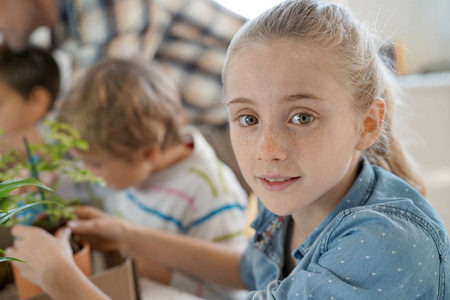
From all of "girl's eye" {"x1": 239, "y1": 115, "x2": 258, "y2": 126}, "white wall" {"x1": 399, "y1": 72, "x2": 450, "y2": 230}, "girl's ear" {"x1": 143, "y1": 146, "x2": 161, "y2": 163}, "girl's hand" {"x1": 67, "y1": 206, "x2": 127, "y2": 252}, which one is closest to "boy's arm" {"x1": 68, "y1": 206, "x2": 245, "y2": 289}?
"girl's hand" {"x1": 67, "y1": 206, "x2": 127, "y2": 252}

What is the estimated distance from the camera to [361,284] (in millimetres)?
621

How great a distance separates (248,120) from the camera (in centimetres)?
73

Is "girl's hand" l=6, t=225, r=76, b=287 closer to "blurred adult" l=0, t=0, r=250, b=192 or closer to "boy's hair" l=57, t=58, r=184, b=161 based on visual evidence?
"boy's hair" l=57, t=58, r=184, b=161

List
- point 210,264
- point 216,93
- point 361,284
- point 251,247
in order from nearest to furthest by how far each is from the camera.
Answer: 1. point 361,284
2. point 251,247
3. point 210,264
4. point 216,93

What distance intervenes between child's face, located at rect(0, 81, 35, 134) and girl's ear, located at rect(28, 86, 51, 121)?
0.07ft

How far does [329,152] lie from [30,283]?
575 millimetres

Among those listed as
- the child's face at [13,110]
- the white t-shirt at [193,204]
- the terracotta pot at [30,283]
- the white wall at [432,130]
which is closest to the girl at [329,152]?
the terracotta pot at [30,283]

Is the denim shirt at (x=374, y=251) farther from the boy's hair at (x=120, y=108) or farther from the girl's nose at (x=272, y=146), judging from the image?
the boy's hair at (x=120, y=108)

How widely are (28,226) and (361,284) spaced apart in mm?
631

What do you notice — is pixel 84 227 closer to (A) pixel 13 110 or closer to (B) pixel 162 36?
(A) pixel 13 110

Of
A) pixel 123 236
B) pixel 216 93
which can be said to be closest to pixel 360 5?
pixel 123 236

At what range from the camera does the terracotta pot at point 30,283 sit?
2.87 feet

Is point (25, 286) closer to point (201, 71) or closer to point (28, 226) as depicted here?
point (28, 226)

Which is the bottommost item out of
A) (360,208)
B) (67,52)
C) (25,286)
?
(25,286)
